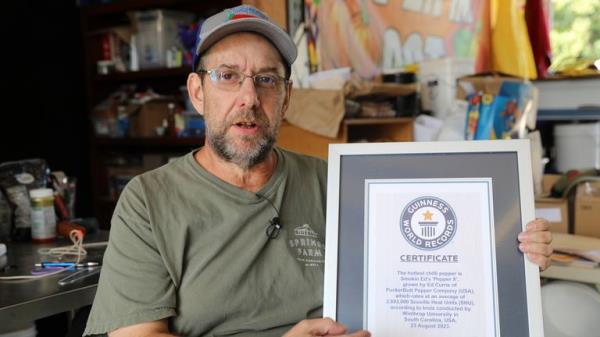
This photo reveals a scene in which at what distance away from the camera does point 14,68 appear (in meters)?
3.86

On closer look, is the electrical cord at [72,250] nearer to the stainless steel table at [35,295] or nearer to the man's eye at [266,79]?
the stainless steel table at [35,295]

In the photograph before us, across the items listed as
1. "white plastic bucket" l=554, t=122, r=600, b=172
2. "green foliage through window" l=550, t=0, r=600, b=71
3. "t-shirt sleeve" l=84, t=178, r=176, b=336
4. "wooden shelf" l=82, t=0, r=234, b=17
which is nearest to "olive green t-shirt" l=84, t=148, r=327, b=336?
"t-shirt sleeve" l=84, t=178, r=176, b=336

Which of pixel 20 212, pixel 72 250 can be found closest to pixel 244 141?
pixel 72 250

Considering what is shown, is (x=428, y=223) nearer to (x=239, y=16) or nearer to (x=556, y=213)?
(x=239, y=16)

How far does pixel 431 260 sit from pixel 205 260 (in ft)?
1.66

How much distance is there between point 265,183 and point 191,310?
1.20ft

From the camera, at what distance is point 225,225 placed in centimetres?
140

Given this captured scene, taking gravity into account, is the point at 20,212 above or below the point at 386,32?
below

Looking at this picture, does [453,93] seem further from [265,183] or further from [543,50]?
[265,183]

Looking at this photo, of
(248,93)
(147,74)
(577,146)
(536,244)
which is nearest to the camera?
(536,244)

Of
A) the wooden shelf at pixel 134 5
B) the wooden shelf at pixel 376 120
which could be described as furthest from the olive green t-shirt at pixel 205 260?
the wooden shelf at pixel 134 5

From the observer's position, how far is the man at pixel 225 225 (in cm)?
130

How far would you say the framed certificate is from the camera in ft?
3.83

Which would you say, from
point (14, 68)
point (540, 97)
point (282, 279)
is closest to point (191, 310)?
point (282, 279)
